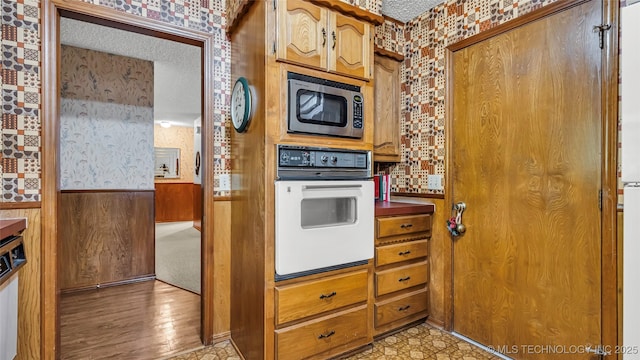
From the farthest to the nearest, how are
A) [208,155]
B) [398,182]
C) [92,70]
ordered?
[92,70] → [398,182] → [208,155]

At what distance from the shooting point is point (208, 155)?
82.0 inches

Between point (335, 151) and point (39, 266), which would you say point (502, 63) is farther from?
point (39, 266)

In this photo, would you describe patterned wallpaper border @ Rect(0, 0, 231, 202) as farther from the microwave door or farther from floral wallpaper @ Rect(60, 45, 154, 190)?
floral wallpaper @ Rect(60, 45, 154, 190)

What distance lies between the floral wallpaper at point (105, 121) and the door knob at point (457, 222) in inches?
128

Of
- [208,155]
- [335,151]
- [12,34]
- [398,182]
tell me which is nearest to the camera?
[12,34]

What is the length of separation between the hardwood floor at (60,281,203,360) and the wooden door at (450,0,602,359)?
2.10 meters

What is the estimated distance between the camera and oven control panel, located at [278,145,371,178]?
5.26 feet

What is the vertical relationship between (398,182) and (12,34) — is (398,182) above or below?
below

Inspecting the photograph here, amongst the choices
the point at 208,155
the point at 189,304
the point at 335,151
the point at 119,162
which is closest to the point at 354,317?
the point at 335,151

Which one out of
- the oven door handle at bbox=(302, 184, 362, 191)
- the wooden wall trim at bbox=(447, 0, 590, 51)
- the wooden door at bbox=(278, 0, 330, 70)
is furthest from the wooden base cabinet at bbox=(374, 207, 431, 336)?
the wooden wall trim at bbox=(447, 0, 590, 51)

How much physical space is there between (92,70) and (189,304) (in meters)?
2.66

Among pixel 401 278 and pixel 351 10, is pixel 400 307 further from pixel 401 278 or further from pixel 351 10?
pixel 351 10

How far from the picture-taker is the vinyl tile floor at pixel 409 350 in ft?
6.25

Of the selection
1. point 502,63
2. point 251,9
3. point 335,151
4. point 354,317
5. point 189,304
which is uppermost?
point 251,9
